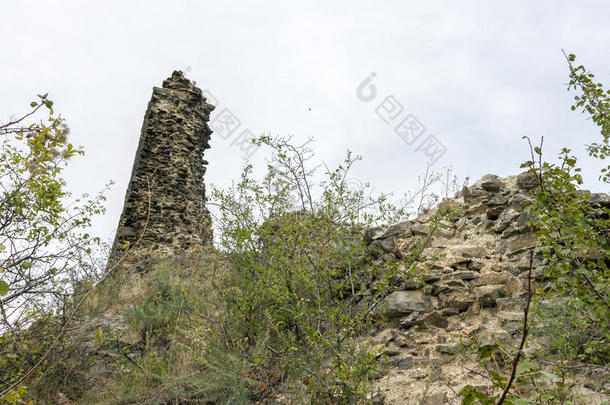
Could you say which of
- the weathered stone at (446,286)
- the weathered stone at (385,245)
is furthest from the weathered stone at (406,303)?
the weathered stone at (385,245)

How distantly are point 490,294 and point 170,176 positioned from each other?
25.5 feet

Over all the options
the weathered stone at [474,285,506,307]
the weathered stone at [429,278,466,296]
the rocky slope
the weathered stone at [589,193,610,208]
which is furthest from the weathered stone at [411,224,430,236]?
the weathered stone at [589,193,610,208]

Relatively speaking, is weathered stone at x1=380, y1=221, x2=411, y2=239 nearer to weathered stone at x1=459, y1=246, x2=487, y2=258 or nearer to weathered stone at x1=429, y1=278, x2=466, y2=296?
weathered stone at x1=459, y1=246, x2=487, y2=258

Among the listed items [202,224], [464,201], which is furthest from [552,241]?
[202,224]

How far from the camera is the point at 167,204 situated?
9.05 meters

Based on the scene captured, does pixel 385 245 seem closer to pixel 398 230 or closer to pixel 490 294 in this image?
pixel 398 230

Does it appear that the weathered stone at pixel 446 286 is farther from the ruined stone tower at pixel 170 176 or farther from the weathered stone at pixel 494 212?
the ruined stone tower at pixel 170 176

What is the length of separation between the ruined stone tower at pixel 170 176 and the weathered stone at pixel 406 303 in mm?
5576

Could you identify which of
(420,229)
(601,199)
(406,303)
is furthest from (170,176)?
(601,199)

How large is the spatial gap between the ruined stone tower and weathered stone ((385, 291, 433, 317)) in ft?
18.3

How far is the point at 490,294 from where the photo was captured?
3.64m

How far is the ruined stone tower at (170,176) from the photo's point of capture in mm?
8789

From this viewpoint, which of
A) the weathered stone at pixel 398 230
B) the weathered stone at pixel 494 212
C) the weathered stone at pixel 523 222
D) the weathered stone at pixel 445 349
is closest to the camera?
the weathered stone at pixel 445 349

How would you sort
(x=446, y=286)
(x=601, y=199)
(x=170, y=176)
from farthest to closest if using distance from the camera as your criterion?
1. (x=170, y=176)
2. (x=446, y=286)
3. (x=601, y=199)
